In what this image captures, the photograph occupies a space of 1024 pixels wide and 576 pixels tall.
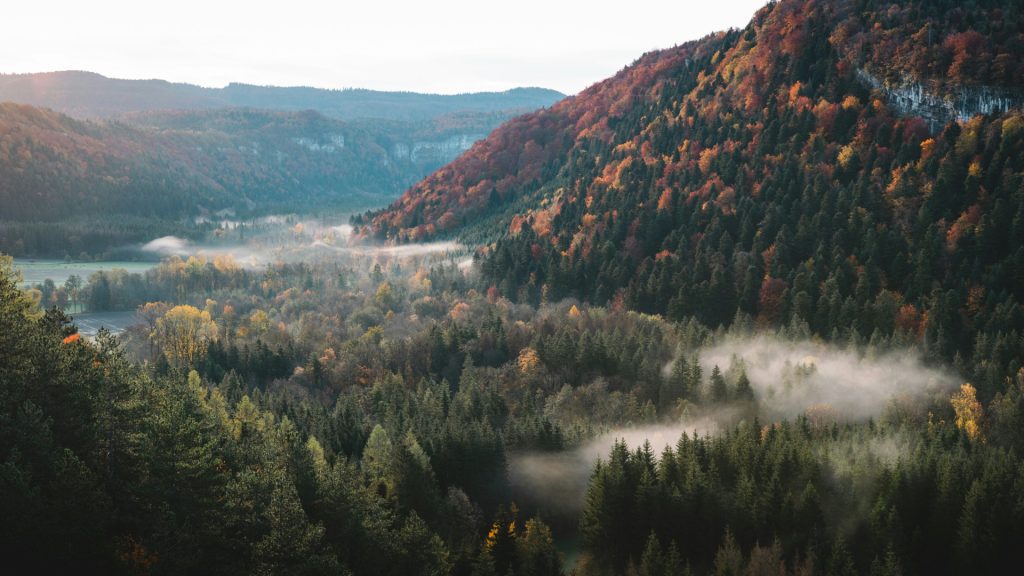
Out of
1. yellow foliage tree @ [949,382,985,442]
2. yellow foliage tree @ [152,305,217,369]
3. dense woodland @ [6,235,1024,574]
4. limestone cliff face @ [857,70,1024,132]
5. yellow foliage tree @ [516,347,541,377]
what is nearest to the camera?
dense woodland @ [6,235,1024,574]

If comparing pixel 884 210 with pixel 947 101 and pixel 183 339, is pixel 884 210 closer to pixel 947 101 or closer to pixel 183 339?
pixel 947 101

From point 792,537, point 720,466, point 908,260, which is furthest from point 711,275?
point 792,537

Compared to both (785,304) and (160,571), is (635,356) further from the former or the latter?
(160,571)

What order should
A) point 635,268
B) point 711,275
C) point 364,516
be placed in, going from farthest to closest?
1. point 635,268
2. point 711,275
3. point 364,516

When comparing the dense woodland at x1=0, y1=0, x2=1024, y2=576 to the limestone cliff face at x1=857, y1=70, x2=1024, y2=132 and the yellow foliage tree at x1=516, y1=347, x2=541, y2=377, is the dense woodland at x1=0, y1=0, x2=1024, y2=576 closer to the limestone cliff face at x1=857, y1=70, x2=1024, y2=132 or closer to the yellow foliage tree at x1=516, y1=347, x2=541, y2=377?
the yellow foliage tree at x1=516, y1=347, x2=541, y2=377

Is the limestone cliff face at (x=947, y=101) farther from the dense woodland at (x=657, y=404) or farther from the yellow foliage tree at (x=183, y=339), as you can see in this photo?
the yellow foliage tree at (x=183, y=339)

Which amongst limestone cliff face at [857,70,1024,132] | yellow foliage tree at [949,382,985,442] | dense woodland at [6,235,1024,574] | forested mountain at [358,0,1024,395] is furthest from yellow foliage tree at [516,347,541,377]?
limestone cliff face at [857,70,1024,132]

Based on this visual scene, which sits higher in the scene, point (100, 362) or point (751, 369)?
point (100, 362)

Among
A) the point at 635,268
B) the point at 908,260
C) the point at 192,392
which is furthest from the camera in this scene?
the point at 635,268
